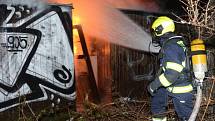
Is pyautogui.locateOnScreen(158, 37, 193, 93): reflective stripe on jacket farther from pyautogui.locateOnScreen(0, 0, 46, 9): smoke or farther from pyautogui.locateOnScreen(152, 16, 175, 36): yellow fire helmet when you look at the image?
pyautogui.locateOnScreen(0, 0, 46, 9): smoke

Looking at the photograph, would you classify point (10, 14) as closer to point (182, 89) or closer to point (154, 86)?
point (154, 86)

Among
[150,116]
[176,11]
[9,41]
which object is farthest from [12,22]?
[176,11]

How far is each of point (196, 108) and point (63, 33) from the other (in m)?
4.33

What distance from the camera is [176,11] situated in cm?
1394

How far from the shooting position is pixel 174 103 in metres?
6.28

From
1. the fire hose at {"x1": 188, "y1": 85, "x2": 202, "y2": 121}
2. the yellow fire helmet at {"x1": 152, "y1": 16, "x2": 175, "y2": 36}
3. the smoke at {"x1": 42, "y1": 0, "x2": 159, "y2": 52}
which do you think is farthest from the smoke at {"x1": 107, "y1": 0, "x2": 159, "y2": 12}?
the fire hose at {"x1": 188, "y1": 85, "x2": 202, "y2": 121}

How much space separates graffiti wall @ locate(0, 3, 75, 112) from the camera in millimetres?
8102

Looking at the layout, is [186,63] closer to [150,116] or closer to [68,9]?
[150,116]

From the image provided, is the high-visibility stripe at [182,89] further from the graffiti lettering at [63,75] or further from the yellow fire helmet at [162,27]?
the graffiti lettering at [63,75]

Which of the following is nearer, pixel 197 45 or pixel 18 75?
pixel 197 45

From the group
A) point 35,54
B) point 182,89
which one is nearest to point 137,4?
point 35,54

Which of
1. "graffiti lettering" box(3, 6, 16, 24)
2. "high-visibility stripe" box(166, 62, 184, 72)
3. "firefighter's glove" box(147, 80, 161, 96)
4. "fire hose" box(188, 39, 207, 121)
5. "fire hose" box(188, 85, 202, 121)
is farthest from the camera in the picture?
"graffiti lettering" box(3, 6, 16, 24)

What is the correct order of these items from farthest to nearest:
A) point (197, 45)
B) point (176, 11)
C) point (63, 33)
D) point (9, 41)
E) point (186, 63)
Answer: point (176, 11)
point (63, 33)
point (9, 41)
point (186, 63)
point (197, 45)

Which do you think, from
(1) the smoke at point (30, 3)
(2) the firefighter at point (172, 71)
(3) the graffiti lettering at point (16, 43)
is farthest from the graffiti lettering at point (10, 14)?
(2) the firefighter at point (172, 71)
